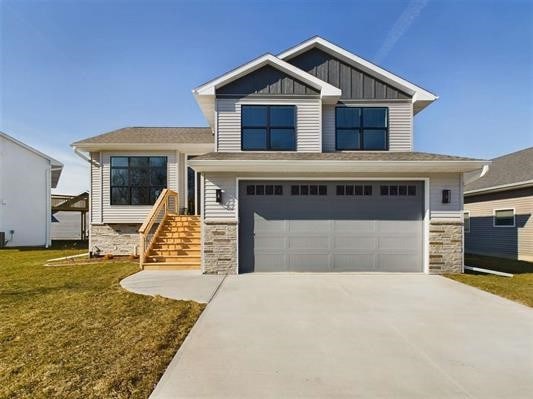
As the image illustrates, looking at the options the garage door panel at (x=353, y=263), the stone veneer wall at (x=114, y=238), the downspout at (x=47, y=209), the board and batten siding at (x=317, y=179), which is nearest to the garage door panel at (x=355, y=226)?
the garage door panel at (x=353, y=263)

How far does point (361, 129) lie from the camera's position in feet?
31.5

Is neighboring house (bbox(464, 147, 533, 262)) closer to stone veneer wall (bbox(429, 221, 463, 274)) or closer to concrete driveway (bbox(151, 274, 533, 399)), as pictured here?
stone veneer wall (bbox(429, 221, 463, 274))

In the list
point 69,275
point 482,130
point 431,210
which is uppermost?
point 482,130

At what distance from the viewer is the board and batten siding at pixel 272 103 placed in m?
9.12

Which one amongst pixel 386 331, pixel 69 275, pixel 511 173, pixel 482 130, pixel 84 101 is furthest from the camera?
pixel 482 130

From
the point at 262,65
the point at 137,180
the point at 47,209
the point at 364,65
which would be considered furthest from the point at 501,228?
the point at 47,209

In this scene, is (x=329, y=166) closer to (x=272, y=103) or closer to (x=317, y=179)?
(x=317, y=179)

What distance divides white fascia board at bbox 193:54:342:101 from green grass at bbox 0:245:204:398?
632cm

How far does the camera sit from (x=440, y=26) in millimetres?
10141

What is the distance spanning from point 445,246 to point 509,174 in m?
9.34

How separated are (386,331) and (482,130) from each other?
1721 centimetres

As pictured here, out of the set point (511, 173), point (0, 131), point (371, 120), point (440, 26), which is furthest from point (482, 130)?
point (0, 131)

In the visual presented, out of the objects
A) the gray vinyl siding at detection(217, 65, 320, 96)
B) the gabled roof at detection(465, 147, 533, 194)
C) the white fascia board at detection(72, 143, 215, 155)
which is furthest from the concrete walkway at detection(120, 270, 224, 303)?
the gabled roof at detection(465, 147, 533, 194)

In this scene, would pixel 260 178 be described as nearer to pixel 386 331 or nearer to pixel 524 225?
pixel 386 331
